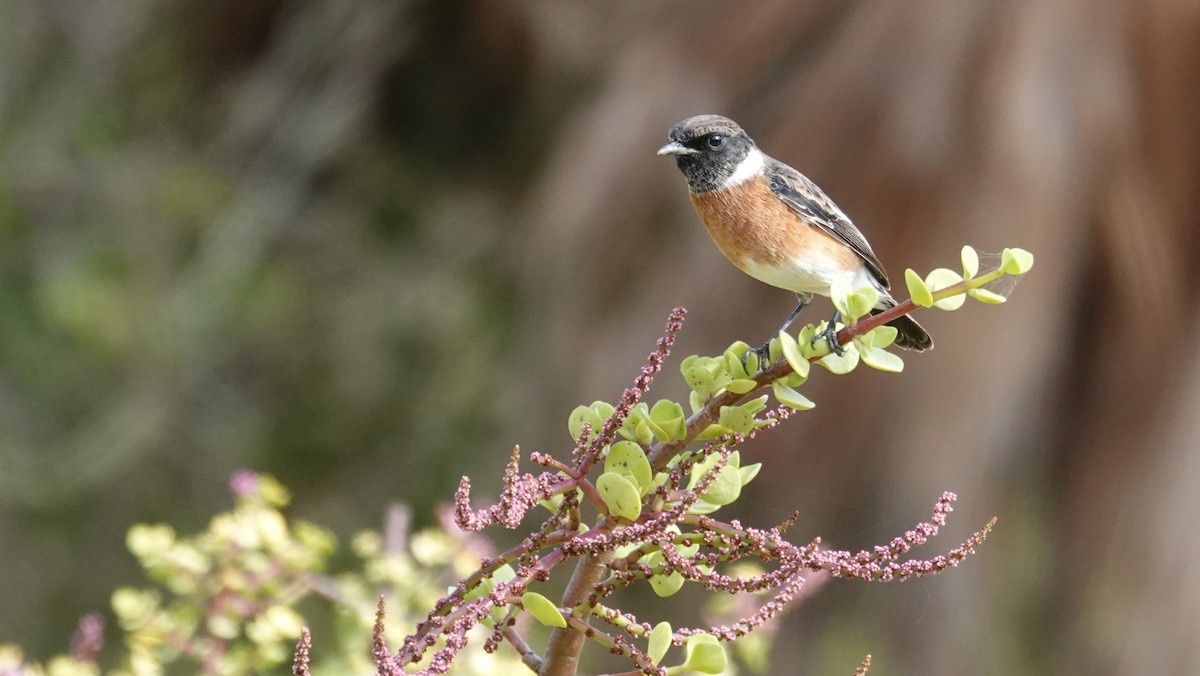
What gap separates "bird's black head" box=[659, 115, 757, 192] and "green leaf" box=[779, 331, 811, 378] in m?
0.90

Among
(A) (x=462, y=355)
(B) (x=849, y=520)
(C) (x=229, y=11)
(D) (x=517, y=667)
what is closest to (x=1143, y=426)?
(B) (x=849, y=520)

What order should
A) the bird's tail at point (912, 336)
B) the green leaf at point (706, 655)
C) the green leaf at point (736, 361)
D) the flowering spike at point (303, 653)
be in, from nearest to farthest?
the flowering spike at point (303, 653)
the green leaf at point (706, 655)
the green leaf at point (736, 361)
the bird's tail at point (912, 336)

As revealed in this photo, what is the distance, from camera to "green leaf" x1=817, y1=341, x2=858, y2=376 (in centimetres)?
108

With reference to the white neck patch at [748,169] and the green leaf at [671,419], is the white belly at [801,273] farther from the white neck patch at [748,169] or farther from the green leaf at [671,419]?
the green leaf at [671,419]

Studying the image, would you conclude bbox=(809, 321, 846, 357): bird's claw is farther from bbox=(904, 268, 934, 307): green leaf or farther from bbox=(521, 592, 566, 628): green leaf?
bbox=(521, 592, 566, 628): green leaf

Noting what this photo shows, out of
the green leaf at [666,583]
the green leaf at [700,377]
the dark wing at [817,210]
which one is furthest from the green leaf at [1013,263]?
the dark wing at [817,210]

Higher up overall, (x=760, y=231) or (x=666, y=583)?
(x=760, y=231)

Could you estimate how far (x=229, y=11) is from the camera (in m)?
6.04

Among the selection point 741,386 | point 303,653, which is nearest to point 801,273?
point 741,386

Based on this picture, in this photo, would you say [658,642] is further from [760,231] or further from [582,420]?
[760,231]

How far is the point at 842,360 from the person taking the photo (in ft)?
3.64

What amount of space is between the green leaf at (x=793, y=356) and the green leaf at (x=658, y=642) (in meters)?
0.23

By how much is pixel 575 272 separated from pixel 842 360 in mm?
3120

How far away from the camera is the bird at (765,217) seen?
Answer: 6.23 ft
